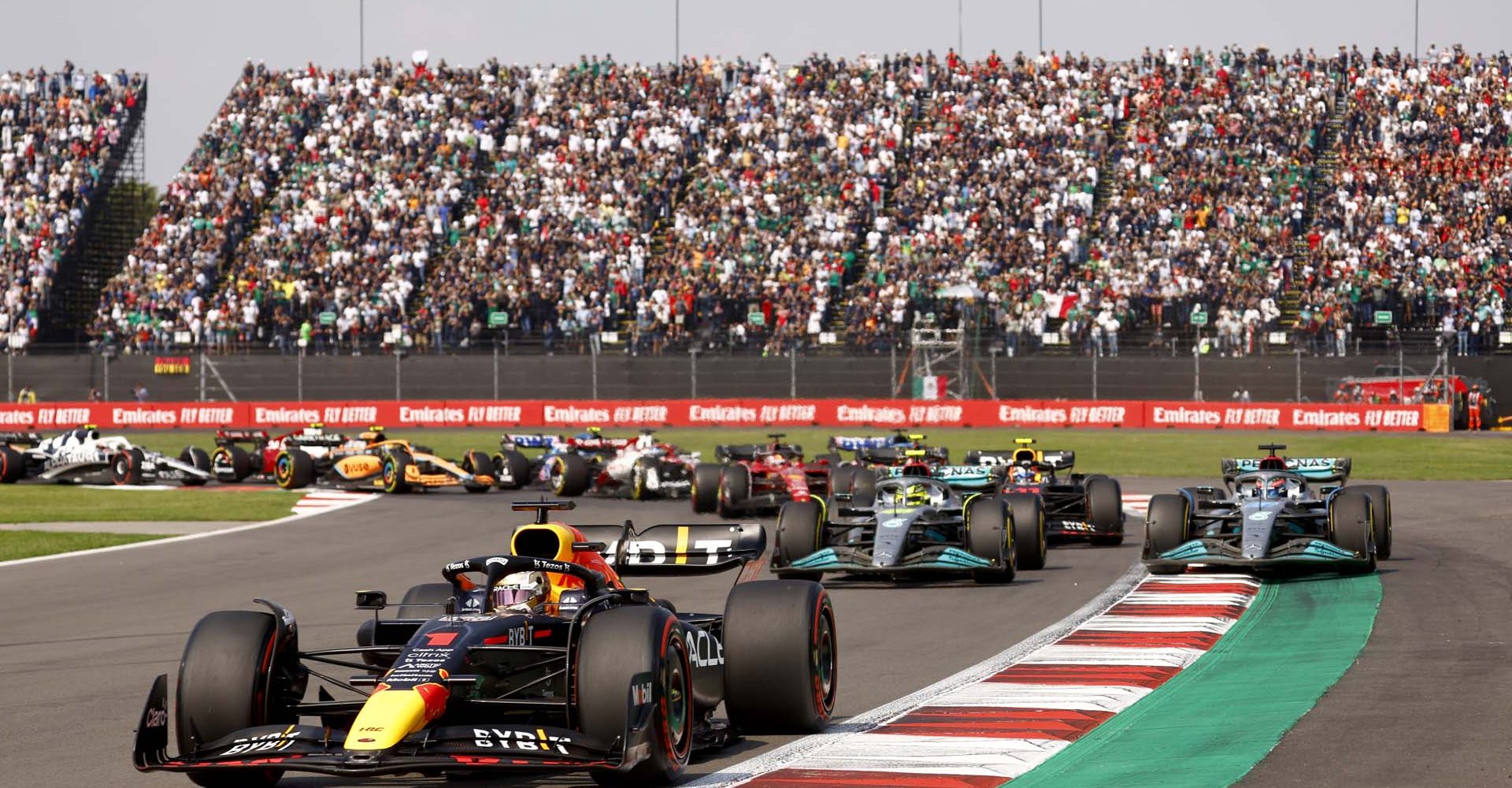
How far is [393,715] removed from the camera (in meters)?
7.68

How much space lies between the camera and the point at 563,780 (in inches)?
339

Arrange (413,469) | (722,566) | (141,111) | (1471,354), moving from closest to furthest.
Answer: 1. (722,566)
2. (413,469)
3. (1471,354)
4. (141,111)

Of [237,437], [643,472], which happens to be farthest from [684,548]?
[237,437]

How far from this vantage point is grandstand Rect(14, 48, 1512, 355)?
4800cm

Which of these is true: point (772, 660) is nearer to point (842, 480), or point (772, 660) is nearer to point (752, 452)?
point (842, 480)

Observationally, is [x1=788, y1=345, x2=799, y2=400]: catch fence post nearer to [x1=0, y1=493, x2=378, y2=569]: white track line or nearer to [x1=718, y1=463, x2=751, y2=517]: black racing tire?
[x1=0, y1=493, x2=378, y2=569]: white track line

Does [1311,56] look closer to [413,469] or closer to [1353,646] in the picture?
[413,469]

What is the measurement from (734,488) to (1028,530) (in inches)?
292

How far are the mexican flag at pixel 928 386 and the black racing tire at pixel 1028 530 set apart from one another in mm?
29355

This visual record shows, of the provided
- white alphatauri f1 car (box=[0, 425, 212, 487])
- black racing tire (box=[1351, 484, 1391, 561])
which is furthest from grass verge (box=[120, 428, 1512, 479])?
black racing tire (box=[1351, 484, 1391, 561])

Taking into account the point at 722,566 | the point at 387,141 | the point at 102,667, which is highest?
the point at 387,141

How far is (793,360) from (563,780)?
40708 mm

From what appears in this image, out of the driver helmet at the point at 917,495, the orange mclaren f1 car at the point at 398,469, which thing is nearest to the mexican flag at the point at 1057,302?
the orange mclaren f1 car at the point at 398,469

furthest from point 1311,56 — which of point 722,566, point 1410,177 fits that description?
point 722,566
